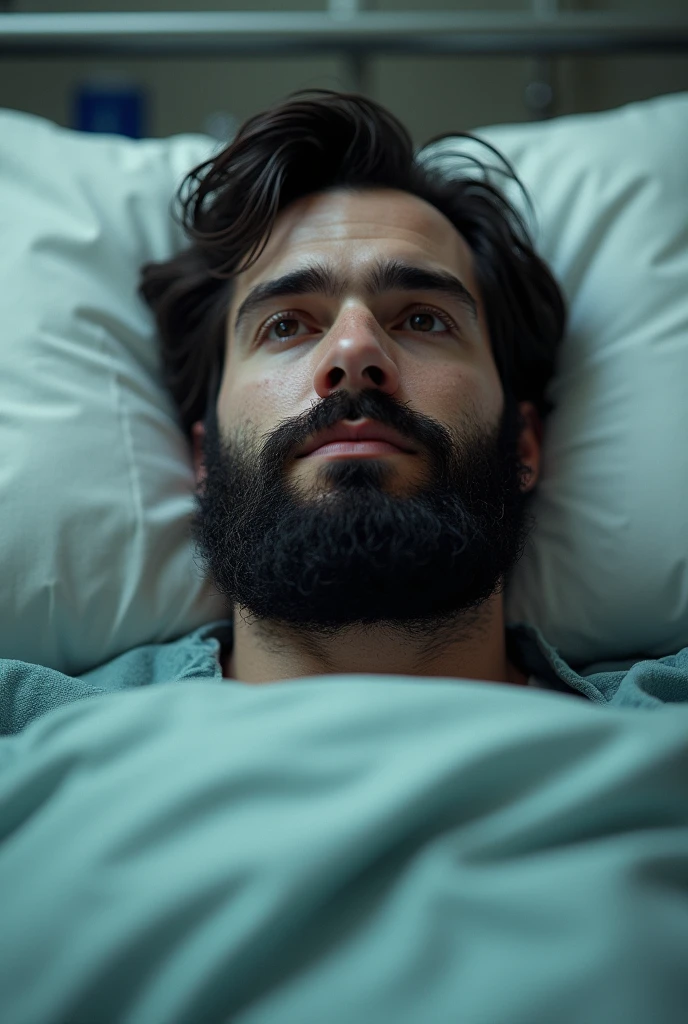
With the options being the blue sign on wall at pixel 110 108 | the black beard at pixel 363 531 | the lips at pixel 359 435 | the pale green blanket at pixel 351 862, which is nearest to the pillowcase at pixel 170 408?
the black beard at pixel 363 531

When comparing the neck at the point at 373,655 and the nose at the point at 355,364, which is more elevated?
the nose at the point at 355,364

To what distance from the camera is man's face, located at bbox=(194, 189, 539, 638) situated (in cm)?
88

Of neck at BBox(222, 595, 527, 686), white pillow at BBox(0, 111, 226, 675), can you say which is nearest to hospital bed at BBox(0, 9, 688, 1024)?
white pillow at BBox(0, 111, 226, 675)

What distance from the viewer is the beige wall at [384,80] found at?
1.96 m

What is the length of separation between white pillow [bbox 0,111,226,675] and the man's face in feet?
0.27

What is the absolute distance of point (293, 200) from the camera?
1157 mm

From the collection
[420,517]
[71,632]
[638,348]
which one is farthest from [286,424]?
[638,348]

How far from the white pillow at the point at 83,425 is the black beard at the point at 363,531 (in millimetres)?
106

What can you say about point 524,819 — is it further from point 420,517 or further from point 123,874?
point 420,517

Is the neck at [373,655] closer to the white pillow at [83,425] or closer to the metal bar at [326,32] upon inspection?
the white pillow at [83,425]

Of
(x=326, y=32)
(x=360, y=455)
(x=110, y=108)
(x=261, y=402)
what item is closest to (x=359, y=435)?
(x=360, y=455)

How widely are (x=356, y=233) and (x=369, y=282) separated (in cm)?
9

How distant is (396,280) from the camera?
1044 millimetres

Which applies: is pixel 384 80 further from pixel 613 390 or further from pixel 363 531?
pixel 363 531
